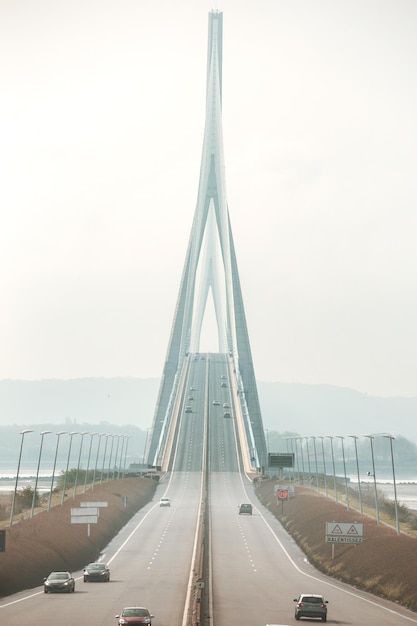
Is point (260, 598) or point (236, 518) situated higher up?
point (236, 518)

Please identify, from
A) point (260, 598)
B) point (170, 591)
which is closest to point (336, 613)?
point (260, 598)

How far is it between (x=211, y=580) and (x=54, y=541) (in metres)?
16.7

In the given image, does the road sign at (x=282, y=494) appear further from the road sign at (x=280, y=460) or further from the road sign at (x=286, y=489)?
the road sign at (x=280, y=460)

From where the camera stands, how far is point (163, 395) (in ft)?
648

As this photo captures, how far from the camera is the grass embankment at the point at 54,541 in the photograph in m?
61.7

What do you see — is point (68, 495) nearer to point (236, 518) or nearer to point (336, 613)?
point (236, 518)

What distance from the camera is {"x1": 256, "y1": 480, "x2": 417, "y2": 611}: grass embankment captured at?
5841cm

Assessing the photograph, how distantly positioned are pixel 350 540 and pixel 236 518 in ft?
102

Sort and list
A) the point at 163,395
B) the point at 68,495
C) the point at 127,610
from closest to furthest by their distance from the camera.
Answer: the point at 127,610 < the point at 68,495 < the point at 163,395

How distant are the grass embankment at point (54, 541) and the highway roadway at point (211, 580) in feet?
4.38

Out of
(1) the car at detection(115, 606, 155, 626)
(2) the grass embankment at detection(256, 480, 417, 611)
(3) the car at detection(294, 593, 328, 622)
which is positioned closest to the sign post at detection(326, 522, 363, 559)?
(2) the grass embankment at detection(256, 480, 417, 611)

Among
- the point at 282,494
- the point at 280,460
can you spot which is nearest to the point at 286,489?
the point at 282,494

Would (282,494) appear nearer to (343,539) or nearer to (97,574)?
(343,539)

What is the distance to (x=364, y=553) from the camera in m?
70.0
